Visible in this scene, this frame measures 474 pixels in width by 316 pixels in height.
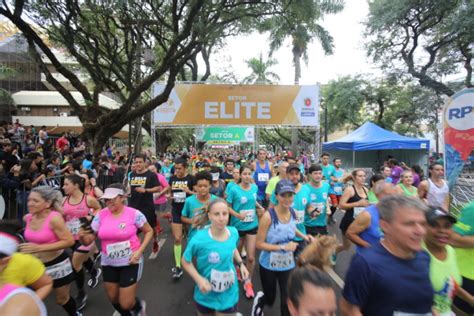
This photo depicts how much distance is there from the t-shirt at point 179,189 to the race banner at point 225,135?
13894 mm

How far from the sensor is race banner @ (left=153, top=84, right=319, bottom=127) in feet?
44.9

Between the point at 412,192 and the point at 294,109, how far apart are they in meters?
9.14

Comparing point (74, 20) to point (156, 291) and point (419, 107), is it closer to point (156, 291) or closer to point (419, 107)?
point (156, 291)

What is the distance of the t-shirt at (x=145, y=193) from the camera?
559 cm

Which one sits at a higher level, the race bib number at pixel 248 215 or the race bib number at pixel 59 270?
the race bib number at pixel 248 215

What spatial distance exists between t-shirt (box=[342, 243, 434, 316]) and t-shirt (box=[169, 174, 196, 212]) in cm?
413

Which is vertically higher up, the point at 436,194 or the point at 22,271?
the point at 436,194

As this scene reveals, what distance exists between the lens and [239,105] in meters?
13.8

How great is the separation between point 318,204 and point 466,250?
242 centimetres

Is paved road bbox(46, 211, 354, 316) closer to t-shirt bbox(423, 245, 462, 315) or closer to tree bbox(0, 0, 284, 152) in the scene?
t-shirt bbox(423, 245, 462, 315)

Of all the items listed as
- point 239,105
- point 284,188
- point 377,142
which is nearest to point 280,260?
point 284,188

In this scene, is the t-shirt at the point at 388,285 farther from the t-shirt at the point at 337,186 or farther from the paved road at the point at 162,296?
the t-shirt at the point at 337,186

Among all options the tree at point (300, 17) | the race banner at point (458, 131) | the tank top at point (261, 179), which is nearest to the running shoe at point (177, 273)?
the tank top at point (261, 179)

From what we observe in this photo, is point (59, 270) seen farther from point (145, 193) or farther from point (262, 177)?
point (262, 177)
